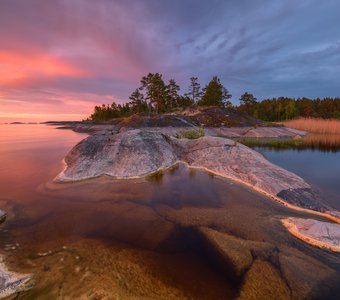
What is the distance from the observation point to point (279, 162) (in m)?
16.1

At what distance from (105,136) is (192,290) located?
428 inches

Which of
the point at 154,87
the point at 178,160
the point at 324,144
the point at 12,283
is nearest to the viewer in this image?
the point at 12,283

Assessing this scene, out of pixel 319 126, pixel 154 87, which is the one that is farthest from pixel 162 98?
pixel 319 126

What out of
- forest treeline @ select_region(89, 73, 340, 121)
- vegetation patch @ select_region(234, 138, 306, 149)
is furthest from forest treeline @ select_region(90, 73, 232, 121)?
vegetation patch @ select_region(234, 138, 306, 149)

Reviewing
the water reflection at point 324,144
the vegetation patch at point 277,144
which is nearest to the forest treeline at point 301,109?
the water reflection at point 324,144

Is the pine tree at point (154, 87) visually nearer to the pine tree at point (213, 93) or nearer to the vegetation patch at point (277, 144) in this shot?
the pine tree at point (213, 93)

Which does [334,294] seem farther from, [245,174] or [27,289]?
[245,174]

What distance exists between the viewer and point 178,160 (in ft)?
40.9

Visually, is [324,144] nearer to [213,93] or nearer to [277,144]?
[277,144]

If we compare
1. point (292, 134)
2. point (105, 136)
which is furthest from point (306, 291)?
point (292, 134)

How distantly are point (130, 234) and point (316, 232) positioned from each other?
4.54m

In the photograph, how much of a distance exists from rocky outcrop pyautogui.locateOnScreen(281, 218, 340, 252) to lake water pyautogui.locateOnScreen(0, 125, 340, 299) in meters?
0.24

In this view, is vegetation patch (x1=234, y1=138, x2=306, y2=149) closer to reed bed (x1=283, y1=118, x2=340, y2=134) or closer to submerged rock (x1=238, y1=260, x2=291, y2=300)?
reed bed (x1=283, y1=118, x2=340, y2=134)

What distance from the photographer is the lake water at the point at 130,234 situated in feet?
11.4
